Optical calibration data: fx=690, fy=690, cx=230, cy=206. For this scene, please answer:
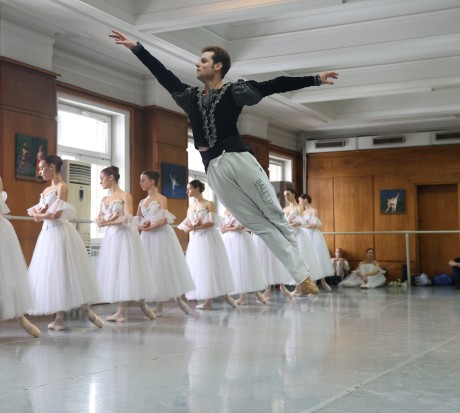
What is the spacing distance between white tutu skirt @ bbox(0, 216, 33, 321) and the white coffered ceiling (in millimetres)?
2676

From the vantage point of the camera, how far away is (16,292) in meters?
5.10

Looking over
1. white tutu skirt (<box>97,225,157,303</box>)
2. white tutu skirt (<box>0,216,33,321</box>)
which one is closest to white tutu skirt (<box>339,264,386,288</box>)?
white tutu skirt (<box>97,225,157,303</box>)

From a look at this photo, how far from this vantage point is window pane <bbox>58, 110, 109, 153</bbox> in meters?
8.66

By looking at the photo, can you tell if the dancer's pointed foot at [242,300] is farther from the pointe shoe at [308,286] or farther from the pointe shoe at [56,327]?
the pointe shoe at [308,286]

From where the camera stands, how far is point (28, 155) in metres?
7.48

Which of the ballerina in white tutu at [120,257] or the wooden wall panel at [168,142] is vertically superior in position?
the wooden wall panel at [168,142]


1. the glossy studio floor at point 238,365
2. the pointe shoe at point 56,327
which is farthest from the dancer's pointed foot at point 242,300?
the pointe shoe at point 56,327

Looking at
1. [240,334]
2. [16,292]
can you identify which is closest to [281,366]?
[240,334]

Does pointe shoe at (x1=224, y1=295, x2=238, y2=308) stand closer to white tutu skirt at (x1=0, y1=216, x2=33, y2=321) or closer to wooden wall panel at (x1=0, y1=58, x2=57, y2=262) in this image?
wooden wall panel at (x1=0, y1=58, x2=57, y2=262)

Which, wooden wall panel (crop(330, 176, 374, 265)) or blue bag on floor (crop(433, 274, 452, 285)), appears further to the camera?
wooden wall panel (crop(330, 176, 374, 265))

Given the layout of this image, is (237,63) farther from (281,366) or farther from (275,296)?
(281,366)

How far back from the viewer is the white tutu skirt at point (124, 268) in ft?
21.4

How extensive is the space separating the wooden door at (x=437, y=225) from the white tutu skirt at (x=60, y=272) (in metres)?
9.42

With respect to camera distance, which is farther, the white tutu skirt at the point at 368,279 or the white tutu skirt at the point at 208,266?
the white tutu skirt at the point at 368,279
